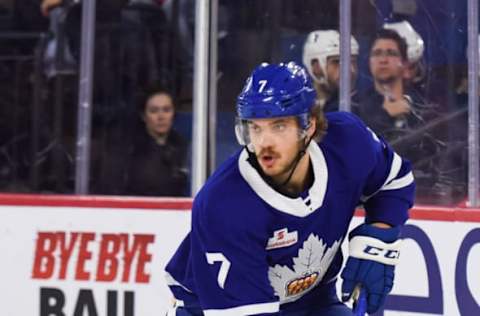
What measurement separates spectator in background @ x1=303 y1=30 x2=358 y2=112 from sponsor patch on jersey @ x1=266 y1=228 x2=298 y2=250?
5.26 feet

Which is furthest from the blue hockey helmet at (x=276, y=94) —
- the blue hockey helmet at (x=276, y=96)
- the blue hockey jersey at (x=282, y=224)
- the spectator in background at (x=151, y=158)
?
the spectator in background at (x=151, y=158)

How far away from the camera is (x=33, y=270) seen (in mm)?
4973

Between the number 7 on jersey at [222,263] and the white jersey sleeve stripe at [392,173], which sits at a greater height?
the white jersey sleeve stripe at [392,173]

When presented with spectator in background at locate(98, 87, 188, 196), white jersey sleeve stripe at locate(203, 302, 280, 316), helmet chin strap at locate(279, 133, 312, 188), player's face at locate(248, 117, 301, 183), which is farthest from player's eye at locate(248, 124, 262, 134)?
spectator in background at locate(98, 87, 188, 196)

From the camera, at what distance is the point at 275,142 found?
2.85 meters

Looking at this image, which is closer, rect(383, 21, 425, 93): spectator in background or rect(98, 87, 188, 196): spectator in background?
→ rect(383, 21, 425, 93): spectator in background

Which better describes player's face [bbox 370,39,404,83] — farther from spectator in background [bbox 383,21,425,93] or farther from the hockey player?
the hockey player

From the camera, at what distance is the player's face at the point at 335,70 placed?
4.58m

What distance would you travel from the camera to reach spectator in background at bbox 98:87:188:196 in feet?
16.0

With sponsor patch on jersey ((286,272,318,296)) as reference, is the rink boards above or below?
below

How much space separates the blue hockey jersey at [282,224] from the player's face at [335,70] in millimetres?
1301

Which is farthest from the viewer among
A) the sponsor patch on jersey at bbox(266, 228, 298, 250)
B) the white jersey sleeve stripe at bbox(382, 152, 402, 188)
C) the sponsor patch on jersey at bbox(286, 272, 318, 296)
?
the white jersey sleeve stripe at bbox(382, 152, 402, 188)

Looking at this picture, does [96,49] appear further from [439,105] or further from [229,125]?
[439,105]

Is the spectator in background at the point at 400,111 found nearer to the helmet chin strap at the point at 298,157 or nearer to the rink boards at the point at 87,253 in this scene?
the rink boards at the point at 87,253
